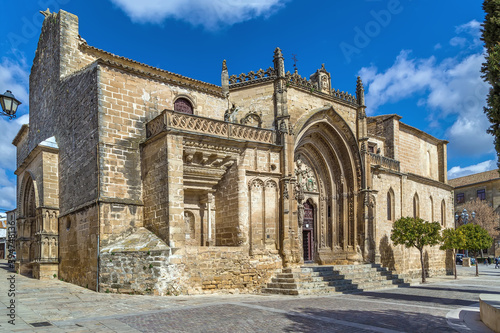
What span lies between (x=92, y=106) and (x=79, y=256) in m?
5.44

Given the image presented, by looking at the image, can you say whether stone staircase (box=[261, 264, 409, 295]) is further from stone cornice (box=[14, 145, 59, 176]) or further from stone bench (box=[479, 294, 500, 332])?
stone cornice (box=[14, 145, 59, 176])

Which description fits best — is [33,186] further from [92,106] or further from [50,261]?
[92,106]

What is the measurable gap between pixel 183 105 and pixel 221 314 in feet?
33.0

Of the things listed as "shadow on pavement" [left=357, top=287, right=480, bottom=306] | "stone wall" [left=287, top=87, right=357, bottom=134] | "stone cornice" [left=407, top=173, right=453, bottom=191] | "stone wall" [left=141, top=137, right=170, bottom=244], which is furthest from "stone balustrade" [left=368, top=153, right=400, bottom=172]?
"stone wall" [left=141, top=137, right=170, bottom=244]

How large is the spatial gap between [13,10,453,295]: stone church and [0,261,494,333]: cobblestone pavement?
1.65 m

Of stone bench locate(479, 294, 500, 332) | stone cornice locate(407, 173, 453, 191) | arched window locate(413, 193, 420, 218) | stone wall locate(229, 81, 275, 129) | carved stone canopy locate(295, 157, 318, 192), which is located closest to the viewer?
stone bench locate(479, 294, 500, 332)

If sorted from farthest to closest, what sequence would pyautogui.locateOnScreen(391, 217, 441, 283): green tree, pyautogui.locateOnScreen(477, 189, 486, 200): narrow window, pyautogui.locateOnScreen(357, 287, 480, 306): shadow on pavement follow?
pyautogui.locateOnScreen(477, 189, 486, 200): narrow window → pyautogui.locateOnScreen(391, 217, 441, 283): green tree → pyautogui.locateOnScreen(357, 287, 480, 306): shadow on pavement

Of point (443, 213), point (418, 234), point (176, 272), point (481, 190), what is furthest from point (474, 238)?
point (481, 190)

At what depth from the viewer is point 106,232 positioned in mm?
14094

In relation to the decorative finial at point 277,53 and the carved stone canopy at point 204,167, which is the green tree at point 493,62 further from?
the decorative finial at point 277,53

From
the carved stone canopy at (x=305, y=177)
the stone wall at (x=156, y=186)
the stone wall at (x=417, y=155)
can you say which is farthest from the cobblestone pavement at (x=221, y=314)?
the stone wall at (x=417, y=155)

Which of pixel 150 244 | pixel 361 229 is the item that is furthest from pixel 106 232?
pixel 361 229

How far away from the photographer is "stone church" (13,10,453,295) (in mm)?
14125

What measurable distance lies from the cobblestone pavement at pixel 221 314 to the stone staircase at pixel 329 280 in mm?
1913
